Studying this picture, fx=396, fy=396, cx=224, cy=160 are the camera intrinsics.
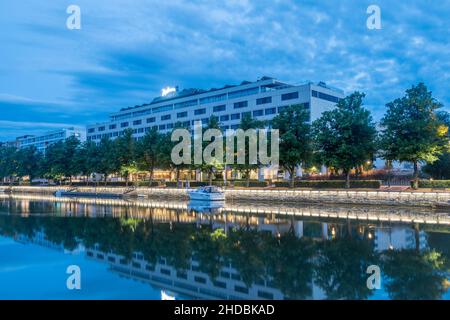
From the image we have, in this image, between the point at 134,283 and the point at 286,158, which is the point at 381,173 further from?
the point at 134,283

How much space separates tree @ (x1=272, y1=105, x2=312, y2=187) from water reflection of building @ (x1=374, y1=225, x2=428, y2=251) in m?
32.5

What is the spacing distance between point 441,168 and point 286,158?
1055 inches

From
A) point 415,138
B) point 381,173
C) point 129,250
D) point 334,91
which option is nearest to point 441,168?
point 381,173

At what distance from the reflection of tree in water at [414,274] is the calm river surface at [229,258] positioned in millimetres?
44

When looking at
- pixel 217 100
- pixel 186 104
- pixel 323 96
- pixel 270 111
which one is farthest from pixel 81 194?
pixel 323 96

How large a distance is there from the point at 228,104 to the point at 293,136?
50926 mm

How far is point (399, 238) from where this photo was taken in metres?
27.1

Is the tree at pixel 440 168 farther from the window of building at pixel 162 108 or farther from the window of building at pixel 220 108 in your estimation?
the window of building at pixel 162 108

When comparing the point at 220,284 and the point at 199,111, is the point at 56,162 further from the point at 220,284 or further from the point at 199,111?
the point at 220,284

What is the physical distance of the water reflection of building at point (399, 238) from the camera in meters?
24.3

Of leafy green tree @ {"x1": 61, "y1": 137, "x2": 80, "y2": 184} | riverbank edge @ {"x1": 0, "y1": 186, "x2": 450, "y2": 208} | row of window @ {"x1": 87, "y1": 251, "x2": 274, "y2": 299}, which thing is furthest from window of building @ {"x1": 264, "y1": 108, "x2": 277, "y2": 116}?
row of window @ {"x1": 87, "y1": 251, "x2": 274, "y2": 299}

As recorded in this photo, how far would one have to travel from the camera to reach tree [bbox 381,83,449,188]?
52.1 m

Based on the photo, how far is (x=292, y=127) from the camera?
64.9 metres
